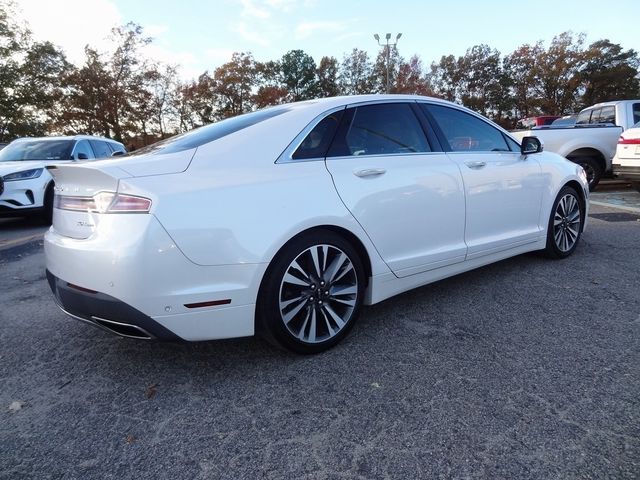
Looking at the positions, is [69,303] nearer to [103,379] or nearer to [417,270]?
[103,379]

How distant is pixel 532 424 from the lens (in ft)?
6.01

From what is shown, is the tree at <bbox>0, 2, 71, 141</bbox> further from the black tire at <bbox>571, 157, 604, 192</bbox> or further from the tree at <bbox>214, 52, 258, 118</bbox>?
the black tire at <bbox>571, 157, 604, 192</bbox>

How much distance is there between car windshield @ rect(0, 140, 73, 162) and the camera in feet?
25.6

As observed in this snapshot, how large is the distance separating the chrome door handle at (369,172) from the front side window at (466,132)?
89 cm

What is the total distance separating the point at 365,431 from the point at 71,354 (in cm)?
197

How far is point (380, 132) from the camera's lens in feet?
9.49

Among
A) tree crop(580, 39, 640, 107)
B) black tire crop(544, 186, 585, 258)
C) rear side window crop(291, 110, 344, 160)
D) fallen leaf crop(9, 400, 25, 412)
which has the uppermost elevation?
tree crop(580, 39, 640, 107)

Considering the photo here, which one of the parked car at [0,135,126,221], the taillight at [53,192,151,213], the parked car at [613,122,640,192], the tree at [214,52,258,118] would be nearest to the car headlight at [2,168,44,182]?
the parked car at [0,135,126,221]

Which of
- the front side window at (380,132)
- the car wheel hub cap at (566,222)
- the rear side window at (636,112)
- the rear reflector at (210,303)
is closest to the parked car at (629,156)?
the rear side window at (636,112)

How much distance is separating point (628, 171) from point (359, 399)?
7801 mm

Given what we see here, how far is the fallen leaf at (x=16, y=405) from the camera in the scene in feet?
6.84

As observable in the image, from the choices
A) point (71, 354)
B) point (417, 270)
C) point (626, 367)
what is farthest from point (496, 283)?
point (71, 354)

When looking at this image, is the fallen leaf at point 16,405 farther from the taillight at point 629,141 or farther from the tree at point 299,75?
the tree at point 299,75

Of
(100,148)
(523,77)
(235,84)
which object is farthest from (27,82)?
(523,77)
